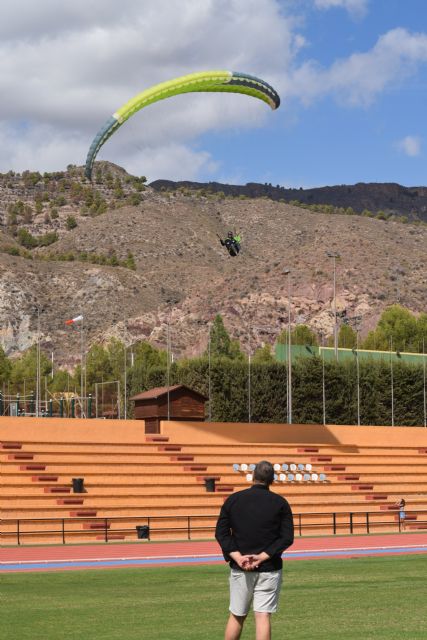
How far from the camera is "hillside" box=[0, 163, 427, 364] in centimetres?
12888

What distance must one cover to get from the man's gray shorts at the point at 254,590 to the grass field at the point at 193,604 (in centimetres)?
340

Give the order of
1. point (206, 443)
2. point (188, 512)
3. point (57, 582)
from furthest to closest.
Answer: point (206, 443)
point (188, 512)
point (57, 582)

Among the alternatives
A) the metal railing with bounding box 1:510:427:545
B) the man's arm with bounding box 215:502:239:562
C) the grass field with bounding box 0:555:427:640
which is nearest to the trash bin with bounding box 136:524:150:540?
the metal railing with bounding box 1:510:427:545

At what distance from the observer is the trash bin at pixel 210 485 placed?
4006 centimetres

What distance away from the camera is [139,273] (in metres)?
153

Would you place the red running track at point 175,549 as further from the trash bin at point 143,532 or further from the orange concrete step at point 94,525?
the orange concrete step at point 94,525

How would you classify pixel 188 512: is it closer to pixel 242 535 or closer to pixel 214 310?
pixel 242 535

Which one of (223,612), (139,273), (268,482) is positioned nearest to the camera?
(268,482)

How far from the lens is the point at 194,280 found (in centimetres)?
15112

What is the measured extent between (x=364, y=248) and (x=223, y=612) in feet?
423

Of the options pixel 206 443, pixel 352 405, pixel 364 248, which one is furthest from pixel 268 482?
pixel 364 248

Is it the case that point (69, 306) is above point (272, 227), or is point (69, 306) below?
below

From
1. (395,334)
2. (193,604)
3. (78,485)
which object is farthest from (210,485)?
(395,334)

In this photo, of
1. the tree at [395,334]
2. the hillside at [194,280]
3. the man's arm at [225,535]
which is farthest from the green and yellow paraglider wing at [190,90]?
the hillside at [194,280]
